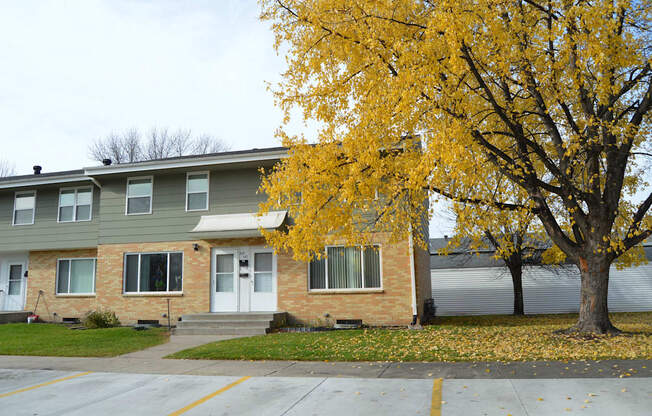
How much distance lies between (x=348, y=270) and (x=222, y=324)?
13.8 feet

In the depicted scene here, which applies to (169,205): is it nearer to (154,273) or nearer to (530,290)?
(154,273)

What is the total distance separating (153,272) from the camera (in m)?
17.0

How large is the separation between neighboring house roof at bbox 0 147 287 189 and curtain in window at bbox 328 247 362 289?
379 cm

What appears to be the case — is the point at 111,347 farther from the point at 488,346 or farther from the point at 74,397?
the point at 488,346

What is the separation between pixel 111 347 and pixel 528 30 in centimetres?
1195

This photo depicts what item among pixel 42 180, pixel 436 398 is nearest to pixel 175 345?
pixel 436 398

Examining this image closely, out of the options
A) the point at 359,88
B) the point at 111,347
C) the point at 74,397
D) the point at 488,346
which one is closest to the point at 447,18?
the point at 359,88

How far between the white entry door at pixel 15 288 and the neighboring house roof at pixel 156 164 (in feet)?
11.3

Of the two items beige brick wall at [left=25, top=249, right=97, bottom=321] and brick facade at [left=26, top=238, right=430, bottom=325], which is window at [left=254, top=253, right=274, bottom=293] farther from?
beige brick wall at [left=25, top=249, right=97, bottom=321]

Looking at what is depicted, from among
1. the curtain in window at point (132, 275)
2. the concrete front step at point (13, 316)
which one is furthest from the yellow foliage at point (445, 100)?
the concrete front step at point (13, 316)

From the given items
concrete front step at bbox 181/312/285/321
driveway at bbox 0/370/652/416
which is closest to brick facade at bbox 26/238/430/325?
concrete front step at bbox 181/312/285/321

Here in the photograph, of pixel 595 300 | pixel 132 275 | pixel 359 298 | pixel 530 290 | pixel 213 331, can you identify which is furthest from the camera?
pixel 530 290

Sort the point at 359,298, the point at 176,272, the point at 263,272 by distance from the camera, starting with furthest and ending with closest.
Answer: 1. the point at 176,272
2. the point at 263,272
3. the point at 359,298

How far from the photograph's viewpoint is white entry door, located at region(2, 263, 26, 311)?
20078 millimetres
